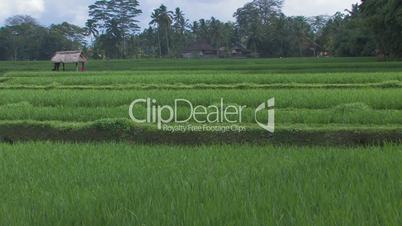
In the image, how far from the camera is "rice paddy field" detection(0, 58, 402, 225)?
333cm

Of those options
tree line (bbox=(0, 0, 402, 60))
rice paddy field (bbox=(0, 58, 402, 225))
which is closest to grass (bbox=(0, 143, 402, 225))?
rice paddy field (bbox=(0, 58, 402, 225))

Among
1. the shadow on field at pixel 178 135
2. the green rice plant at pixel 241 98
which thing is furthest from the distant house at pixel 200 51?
the shadow on field at pixel 178 135

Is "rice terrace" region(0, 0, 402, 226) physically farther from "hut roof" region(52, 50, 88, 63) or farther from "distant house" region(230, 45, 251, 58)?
"distant house" region(230, 45, 251, 58)

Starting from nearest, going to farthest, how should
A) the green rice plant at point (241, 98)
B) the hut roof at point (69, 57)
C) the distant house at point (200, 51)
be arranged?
the green rice plant at point (241, 98)
the hut roof at point (69, 57)
the distant house at point (200, 51)

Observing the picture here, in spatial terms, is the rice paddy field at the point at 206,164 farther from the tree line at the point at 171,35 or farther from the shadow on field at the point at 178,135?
the tree line at the point at 171,35

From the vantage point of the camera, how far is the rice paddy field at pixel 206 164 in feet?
10.9

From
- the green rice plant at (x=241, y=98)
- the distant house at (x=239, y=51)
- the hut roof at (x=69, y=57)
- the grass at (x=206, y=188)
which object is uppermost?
the distant house at (x=239, y=51)

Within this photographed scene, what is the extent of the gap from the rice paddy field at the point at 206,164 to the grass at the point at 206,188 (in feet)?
0.04

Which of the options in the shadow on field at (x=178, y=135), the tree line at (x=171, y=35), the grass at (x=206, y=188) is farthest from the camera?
the tree line at (x=171, y=35)

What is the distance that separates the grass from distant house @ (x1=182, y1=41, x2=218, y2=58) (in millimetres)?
63358

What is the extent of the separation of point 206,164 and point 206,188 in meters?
1.70

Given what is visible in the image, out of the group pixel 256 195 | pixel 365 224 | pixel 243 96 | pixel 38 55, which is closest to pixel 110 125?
pixel 243 96

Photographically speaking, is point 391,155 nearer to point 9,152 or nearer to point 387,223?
point 387,223

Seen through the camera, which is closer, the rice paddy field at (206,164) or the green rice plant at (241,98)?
the rice paddy field at (206,164)
